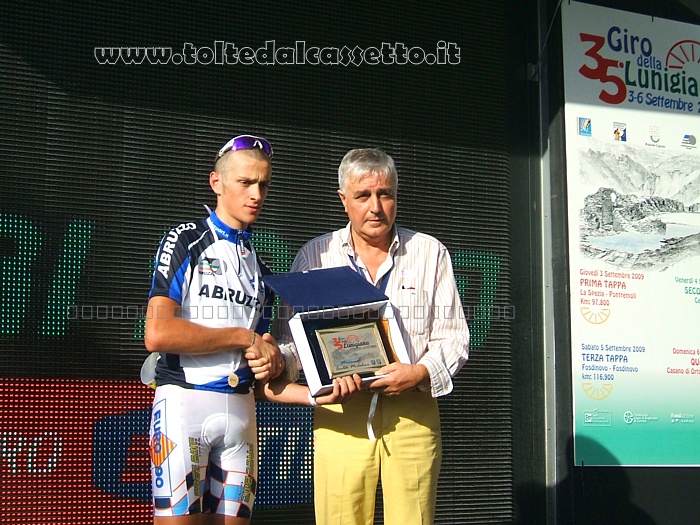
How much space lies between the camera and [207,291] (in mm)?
2820

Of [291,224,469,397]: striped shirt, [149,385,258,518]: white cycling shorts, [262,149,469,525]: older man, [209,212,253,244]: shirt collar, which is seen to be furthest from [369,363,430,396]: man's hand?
[209,212,253,244]: shirt collar

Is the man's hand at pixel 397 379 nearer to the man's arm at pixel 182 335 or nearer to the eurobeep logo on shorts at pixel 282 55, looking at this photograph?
the man's arm at pixel 182 335

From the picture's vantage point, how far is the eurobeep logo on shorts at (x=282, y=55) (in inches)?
177

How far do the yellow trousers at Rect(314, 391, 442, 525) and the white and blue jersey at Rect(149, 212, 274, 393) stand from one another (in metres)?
0.38

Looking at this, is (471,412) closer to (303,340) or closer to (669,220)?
(669,220)

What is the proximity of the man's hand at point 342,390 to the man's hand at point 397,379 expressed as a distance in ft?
0.24

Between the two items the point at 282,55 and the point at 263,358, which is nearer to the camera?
the point at 263,358

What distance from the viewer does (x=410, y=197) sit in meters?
5.06

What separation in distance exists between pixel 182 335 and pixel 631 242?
351 centimetres

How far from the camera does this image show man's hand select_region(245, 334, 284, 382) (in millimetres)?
2807

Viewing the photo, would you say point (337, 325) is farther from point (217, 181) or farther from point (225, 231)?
point (217, 181)

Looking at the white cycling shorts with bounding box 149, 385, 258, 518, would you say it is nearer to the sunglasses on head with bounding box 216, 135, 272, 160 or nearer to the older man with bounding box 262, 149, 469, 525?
the older man with bounding box 262, 149, 469, 525

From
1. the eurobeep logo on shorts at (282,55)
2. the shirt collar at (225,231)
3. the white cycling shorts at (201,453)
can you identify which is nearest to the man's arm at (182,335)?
the white cycling shorts at (201,453)

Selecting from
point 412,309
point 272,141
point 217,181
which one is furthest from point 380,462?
point 272,141
